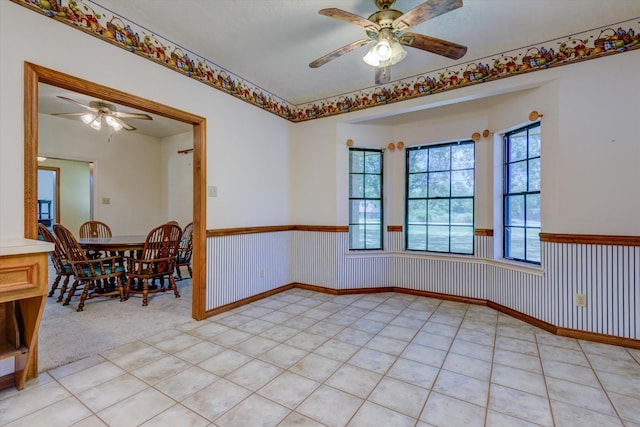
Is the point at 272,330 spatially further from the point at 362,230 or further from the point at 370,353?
the point at 362,230

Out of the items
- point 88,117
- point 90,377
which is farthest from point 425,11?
point 88,117

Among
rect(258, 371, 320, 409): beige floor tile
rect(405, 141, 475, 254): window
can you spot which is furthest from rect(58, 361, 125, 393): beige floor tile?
rect(405, 141, 475, 254): window

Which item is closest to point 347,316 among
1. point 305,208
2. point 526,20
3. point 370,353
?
point 370,353

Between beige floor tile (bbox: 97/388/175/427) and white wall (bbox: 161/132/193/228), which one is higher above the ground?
white wall (bbox: 161/132/193/228)

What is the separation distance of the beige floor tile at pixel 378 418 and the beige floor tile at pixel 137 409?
110 centimetres

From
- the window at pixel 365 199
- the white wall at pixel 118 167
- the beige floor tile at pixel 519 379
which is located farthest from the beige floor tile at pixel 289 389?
the white wall at pixel 118 167

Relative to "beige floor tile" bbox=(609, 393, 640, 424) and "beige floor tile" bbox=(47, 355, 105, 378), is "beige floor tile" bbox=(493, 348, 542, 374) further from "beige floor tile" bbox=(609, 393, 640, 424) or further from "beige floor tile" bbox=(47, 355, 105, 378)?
"beige floor tile" bbox=(47, 355, 105, 378)

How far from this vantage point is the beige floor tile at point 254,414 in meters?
1.60

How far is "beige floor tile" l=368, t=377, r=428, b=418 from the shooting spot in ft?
5.65

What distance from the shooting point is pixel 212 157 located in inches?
125

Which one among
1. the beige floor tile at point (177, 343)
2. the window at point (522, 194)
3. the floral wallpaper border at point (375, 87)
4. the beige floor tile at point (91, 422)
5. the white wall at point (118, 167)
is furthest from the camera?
the white wall at point (118, 167)

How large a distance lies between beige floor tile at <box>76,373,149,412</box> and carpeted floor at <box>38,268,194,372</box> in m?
0.56

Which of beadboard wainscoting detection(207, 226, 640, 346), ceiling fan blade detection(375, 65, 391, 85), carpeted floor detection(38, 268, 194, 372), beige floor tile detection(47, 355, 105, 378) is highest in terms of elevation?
ceiling fan blade detection(375, 65, 391, 85)

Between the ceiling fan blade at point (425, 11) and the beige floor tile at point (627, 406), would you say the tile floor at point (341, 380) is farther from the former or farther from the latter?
the ceiling fan blade at point (425, 11)
